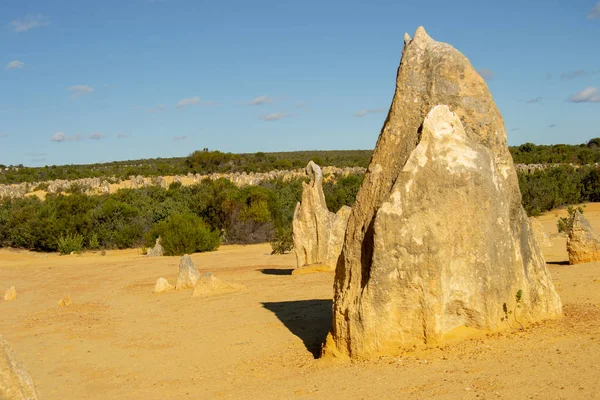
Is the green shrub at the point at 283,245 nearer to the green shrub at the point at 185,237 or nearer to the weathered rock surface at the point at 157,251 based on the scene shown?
the green shrub at the point at 185,237

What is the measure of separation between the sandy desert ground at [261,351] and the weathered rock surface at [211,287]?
214 mm

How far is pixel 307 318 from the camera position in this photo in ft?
29.0

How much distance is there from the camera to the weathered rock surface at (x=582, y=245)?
10922mm

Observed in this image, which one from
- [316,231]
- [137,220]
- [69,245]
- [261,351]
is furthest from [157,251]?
[261,351]

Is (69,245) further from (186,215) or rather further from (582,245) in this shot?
(582,245)

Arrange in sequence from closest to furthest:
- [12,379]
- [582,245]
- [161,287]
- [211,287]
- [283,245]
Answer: [12,379]
[582,245]
[211,287]
[161,287]
[283,245]

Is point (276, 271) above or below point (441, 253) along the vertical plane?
below

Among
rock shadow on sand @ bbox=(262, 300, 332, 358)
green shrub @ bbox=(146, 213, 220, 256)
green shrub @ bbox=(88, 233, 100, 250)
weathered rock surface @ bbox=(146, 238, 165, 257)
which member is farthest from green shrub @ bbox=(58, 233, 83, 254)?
rock shadow on sand @ bbox=(262, 300, 332, 358)

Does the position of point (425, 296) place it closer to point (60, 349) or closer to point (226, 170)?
point (60, 349)

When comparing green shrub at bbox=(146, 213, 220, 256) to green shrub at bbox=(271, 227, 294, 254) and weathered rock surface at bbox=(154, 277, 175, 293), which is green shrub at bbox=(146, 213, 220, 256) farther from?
weathered rock surface at bbox=(154, 277, 175, 293)

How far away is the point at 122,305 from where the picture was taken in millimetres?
12375

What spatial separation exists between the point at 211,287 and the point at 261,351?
467cm

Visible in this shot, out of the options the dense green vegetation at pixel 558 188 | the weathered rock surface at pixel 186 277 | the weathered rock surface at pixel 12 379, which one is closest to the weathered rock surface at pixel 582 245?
the weathered rock surface at pixel 186 277

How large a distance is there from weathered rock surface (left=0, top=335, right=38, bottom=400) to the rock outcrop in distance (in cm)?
1062
